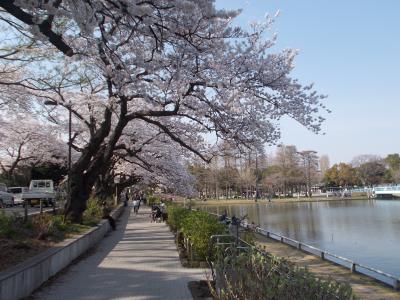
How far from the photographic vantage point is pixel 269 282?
495 cm

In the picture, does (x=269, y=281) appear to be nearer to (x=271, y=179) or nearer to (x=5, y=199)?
(x=5, y=199)

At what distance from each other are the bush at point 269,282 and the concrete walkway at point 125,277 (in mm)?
2067

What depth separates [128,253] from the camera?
14.2m

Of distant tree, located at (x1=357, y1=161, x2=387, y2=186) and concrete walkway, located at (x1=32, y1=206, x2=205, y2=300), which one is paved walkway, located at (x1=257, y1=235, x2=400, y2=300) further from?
distant tree, located at (x1=357, y1=161, x2=387, y2=186)

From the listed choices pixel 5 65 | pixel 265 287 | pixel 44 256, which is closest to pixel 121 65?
pixel 44 256

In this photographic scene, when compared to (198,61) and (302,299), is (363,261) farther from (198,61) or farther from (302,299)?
(302,299)

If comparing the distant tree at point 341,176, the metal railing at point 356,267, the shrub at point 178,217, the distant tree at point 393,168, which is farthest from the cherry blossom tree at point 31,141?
the distant tree at point 393,168

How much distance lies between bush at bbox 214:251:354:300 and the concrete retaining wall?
3.18m

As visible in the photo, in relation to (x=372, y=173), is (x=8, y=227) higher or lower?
lower

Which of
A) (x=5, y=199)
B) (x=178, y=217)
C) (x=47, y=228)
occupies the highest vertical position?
(x=5, y=199)

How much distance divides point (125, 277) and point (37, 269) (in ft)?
6.65

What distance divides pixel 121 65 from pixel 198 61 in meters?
2.95

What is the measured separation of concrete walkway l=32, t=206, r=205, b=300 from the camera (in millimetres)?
8398

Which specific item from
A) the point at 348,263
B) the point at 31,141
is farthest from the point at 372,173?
the point at 348,263
